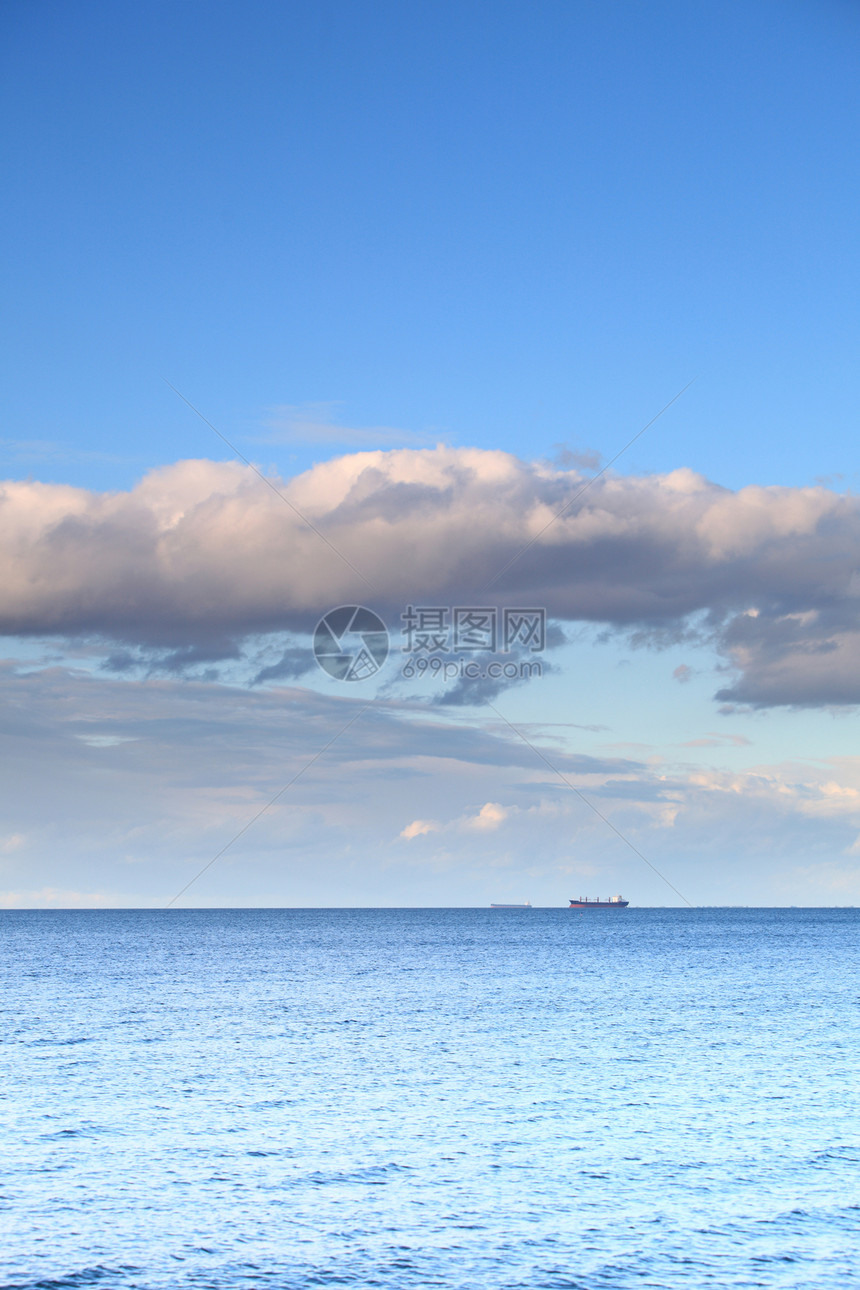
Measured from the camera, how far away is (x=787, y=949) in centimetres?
13925

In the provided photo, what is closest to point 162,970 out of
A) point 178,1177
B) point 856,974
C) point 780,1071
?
point 856,974

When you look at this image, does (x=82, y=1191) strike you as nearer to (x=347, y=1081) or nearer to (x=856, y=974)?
(x=347, y=1081)

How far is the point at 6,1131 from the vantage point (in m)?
30.4

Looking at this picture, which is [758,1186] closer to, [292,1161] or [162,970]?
[292,1161]

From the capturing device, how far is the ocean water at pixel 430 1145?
817 inches

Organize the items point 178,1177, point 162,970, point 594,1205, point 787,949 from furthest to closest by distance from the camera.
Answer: point 787,949
point 162,970
point 178,1177
point 594,1205

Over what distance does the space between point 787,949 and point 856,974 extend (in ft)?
163

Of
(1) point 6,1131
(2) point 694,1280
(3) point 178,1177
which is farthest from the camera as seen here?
(1) point 6,1131

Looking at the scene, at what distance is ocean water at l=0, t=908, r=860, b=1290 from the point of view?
20.8m

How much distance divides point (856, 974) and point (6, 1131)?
78.9 m

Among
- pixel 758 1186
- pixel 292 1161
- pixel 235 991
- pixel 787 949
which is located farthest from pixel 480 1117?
pixel 787 949

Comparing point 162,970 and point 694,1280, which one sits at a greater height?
point 694,1280

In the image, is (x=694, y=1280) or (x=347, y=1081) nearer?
(x=694, y=1280)

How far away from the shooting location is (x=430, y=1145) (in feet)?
94.9
